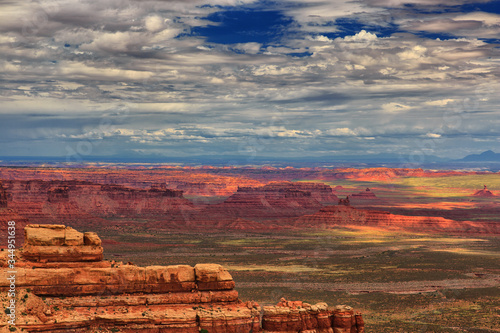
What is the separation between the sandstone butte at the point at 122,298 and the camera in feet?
119

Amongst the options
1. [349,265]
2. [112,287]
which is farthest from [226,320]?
[349,265]

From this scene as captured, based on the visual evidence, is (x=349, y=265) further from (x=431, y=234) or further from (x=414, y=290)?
(x=431, y=234)

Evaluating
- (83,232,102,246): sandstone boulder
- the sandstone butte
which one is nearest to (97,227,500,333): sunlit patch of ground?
the sandstone butte

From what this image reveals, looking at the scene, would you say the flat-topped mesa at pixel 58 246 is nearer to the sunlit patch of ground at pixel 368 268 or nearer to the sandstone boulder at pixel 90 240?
the sandstone boulder at pixel 90 240

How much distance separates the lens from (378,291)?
284 feet

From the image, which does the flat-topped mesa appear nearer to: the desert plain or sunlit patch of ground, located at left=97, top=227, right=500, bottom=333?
the desert plain

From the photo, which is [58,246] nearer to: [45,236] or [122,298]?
[45,236]

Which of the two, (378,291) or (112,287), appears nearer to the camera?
(112,287)

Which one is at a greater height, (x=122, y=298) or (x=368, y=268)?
(x=122, y=298)

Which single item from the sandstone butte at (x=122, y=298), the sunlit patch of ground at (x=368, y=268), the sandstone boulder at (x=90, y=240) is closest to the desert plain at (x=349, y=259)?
the sunlit patch of ground at (x=368, y=268)

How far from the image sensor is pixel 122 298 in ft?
125

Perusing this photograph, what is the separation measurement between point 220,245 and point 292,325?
113977 mm

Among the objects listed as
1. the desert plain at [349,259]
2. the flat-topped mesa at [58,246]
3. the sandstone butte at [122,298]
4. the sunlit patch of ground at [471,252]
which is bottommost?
the sunlit patch of ground at [471,252]

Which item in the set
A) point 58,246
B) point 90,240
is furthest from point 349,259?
point 58,246
